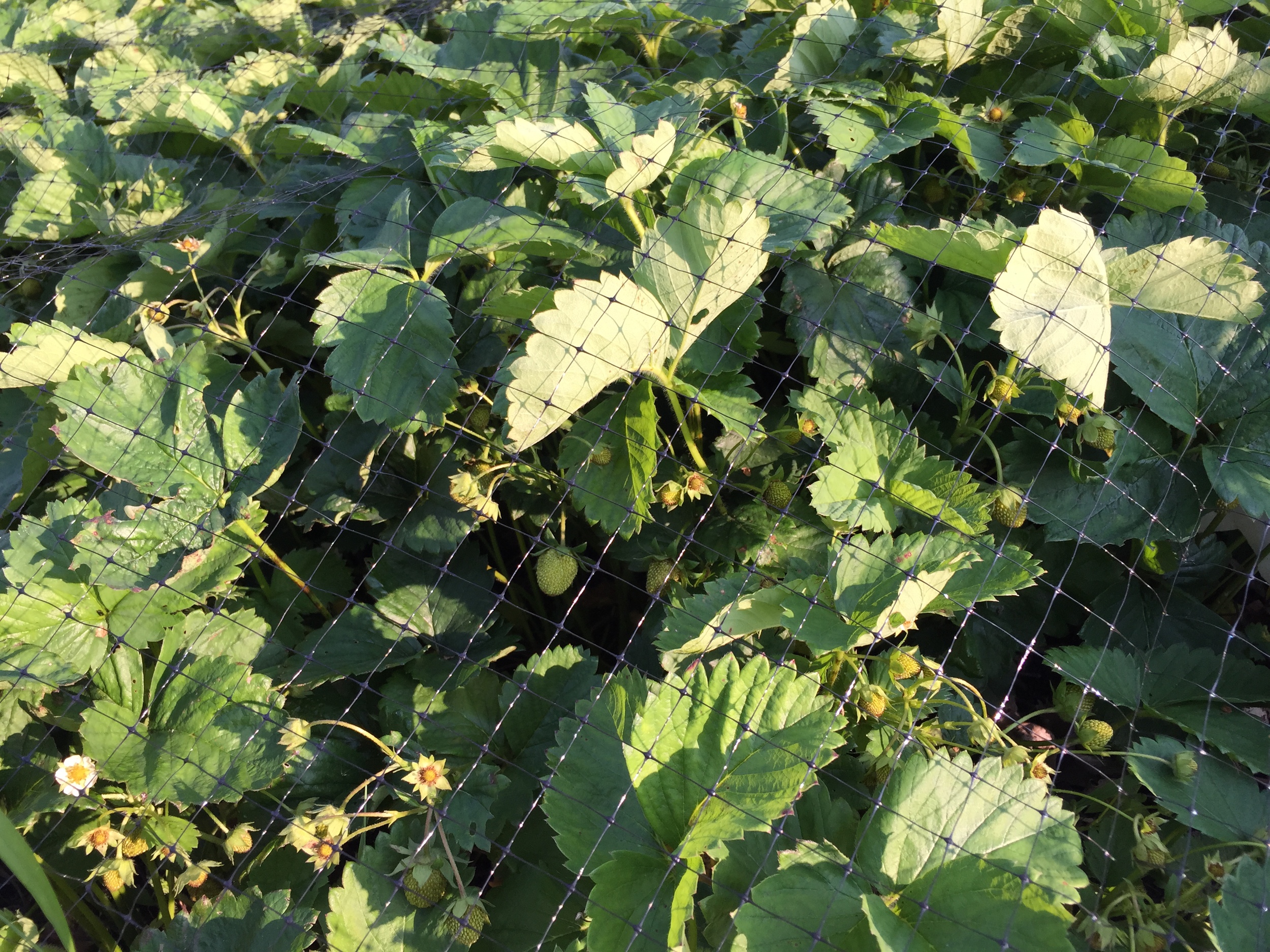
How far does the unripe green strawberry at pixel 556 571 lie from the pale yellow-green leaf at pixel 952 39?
95cm

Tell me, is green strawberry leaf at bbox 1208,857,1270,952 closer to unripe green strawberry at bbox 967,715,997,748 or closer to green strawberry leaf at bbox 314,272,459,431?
unripe green strawberry at bbox 967,715,997,748

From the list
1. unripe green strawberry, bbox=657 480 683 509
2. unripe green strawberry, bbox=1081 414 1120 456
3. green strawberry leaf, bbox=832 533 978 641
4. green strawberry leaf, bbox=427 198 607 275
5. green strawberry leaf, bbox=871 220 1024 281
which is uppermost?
green strawberry leaf, bbox=871 220 1024 281

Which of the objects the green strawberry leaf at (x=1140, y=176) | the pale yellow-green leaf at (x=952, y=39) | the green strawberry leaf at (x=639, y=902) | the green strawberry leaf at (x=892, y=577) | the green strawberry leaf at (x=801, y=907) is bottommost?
the green strawberry leaf at (x=639, y=902)

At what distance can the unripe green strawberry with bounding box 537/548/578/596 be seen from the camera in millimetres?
1227

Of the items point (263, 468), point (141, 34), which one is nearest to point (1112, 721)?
point (263, 468)

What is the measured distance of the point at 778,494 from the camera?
4.01 feet

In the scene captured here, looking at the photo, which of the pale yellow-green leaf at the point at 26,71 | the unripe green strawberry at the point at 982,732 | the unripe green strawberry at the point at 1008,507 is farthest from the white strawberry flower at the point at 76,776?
the pale yellow-green leaf at the point at 26,71

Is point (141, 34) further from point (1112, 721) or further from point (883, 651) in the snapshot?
point (1112, 721)

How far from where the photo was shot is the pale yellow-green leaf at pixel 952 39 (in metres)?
1.41

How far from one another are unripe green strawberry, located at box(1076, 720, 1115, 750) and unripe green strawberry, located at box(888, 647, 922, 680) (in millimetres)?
203

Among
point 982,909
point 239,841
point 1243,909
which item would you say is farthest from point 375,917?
point 1243,909

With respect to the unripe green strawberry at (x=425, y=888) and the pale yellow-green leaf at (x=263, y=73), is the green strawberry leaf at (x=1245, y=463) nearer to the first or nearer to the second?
the unripe green strawberry at (x=425, y=888)

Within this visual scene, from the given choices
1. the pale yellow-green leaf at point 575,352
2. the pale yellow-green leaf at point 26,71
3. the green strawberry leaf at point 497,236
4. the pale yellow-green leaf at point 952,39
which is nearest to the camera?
the pale yellow-green leaf at point 575,352

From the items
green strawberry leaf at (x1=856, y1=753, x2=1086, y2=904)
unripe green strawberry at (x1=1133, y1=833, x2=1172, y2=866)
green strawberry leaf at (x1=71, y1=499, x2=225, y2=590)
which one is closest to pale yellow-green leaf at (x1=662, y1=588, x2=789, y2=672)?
green strawberry leaf at (x1=856, y1=753, x2=1086, y2=904)
